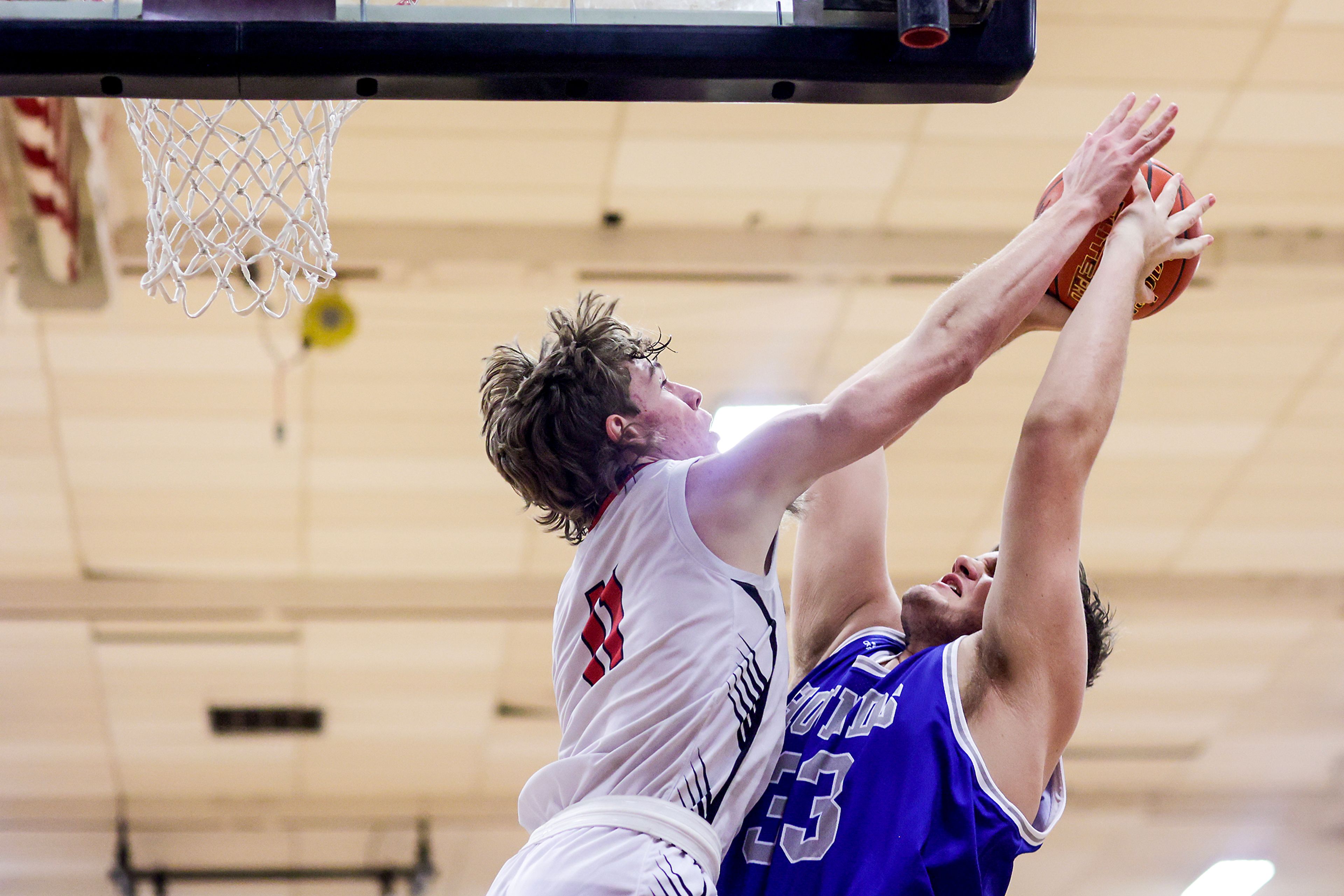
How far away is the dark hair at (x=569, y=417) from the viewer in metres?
2.74

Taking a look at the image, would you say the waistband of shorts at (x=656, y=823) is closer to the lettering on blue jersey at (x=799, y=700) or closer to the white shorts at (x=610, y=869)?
the white shorts at (x=610, y=869)

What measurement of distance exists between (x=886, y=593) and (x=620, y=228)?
11.0 ft

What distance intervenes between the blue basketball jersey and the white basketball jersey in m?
0.08

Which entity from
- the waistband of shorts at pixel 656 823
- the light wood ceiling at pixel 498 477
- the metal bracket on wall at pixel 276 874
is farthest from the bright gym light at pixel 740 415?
the metal bracket on wall at pixel 276 874

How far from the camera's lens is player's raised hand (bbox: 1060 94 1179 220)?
2701 mm

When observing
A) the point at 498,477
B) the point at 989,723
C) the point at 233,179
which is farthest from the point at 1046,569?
the point at 498,477

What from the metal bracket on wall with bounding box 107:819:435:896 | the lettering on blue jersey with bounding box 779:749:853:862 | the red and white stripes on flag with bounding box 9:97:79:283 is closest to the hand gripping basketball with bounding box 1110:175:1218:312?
the lettering on blue jersey with bounding box 779:749:853:862

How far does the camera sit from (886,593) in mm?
3279

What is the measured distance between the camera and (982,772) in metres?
2.59

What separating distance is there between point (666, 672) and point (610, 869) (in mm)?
338

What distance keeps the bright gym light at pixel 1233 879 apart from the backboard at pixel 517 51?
35.7 ft

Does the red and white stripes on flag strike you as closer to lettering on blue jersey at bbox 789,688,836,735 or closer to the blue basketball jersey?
lettering on blue jersey at bbox 789,688,836,735

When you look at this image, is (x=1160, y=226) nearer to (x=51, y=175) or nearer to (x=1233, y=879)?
(x=51, y=175)

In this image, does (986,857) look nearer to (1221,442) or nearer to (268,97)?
(268,97)
